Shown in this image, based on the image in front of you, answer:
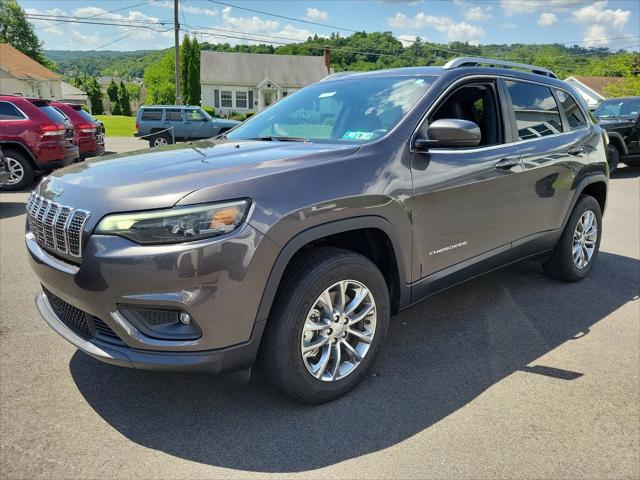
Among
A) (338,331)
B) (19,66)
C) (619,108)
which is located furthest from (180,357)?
(19,66)

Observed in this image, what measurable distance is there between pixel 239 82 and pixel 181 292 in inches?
2219

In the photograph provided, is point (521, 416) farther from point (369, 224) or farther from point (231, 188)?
point (231, 188)

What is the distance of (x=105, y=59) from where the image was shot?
182500mm

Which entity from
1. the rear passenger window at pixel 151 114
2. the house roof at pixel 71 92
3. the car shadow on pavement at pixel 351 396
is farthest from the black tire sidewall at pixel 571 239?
the house roof at pixel 71 92

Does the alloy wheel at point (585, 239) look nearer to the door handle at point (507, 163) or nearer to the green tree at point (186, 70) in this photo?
the door handle at point (507, 163)

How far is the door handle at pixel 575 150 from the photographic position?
15.1 feet

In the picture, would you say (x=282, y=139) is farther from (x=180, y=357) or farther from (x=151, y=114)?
(x=151, y=114)

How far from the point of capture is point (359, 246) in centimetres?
322

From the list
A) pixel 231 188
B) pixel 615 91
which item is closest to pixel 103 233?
pixel 231 188

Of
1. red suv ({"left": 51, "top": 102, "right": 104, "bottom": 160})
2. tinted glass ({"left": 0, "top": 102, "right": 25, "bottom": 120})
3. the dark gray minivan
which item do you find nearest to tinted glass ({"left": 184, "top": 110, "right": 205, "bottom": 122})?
the dark gray minivan

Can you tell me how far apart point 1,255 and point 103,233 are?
4161 millimetres

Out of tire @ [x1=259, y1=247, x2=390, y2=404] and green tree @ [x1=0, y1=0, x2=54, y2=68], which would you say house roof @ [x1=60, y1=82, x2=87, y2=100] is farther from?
tire @ [x1=259, y1=247, x2=390, y2=404]

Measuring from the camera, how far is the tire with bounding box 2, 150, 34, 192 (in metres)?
10.0

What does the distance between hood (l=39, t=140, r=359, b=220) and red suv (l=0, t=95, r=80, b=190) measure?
26.2 ft
